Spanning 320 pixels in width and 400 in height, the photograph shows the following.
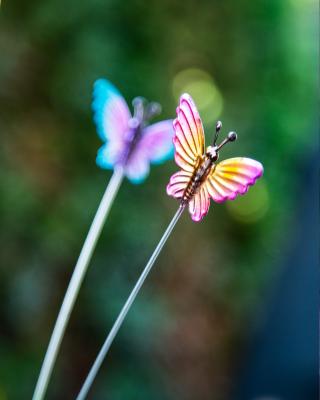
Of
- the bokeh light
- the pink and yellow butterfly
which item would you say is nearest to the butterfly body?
the pink and yellow butterfly

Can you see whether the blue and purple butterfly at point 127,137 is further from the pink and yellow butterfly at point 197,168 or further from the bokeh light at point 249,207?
the bokeh light at point 249,207

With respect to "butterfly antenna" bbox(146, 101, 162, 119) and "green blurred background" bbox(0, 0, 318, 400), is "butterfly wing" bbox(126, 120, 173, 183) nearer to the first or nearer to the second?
"butterfly antenna" bbox(146, 101, 162, 119)

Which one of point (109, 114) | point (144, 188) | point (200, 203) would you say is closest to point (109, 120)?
point (109, 114)

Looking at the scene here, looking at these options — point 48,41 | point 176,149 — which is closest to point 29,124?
point 48,41

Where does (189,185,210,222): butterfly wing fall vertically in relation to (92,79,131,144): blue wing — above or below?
below

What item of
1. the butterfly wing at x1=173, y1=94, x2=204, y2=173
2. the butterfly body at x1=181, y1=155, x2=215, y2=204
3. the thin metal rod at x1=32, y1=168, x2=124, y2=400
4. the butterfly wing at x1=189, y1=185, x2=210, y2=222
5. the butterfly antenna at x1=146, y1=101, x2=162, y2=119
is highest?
the butterfly antenna at x1=146, y1=101, x2=162, y2=119

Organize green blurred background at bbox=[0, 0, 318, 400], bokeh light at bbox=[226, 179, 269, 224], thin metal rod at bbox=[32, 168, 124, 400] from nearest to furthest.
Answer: thin metal rod at bbox=[32, 168, 124, 400] < green blurred background at bbox=[0, 0, 318, 400] < bokeh light at bbox=[226, 179, 269, 224]

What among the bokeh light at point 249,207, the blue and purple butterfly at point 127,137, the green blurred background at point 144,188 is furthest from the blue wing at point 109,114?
the bokeh light at point 249,207

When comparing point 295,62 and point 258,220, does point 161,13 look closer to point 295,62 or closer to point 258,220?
point 295,62
